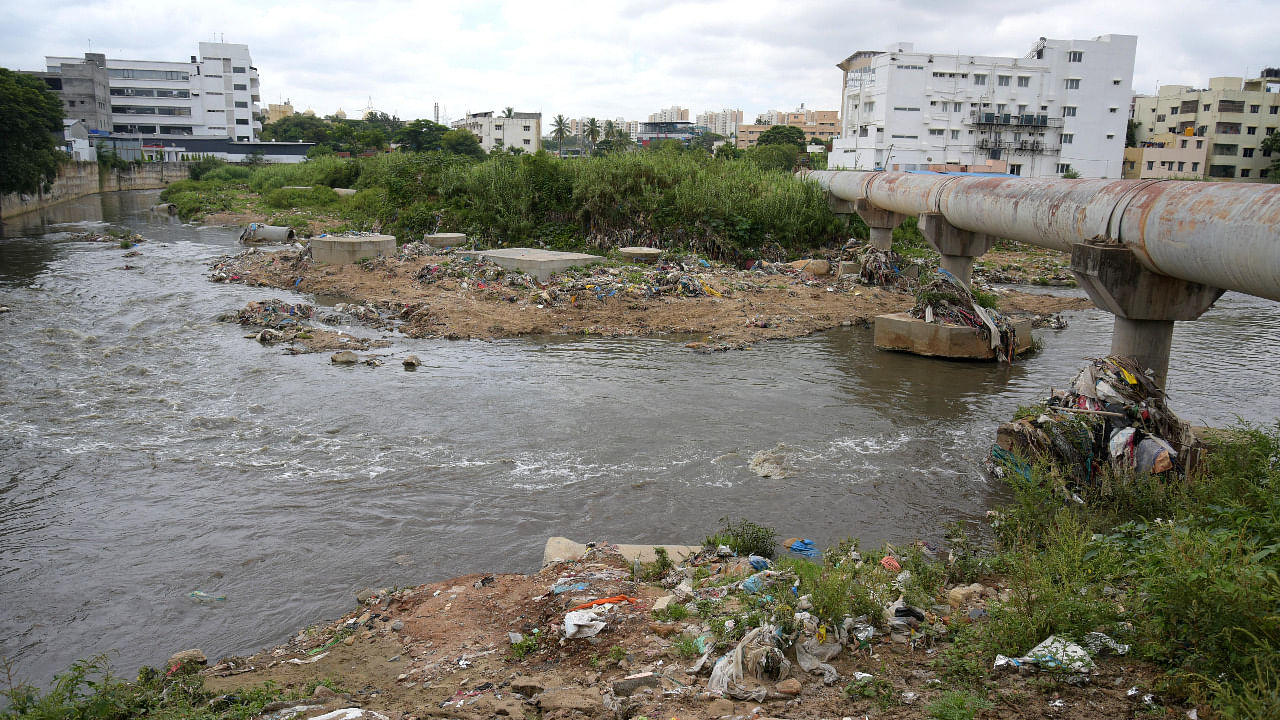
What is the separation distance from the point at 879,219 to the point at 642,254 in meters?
5.77

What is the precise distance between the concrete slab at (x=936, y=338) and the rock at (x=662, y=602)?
30.9 feet

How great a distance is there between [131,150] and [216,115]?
14424 mm

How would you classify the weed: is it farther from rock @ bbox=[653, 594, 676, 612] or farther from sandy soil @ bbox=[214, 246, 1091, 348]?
sandy soil @ bbox=[214, 246, 1091, 348]

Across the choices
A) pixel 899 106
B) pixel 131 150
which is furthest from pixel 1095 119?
pixel 131 150

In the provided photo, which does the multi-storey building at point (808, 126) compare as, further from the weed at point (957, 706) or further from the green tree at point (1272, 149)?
the weed at point (957, 706)

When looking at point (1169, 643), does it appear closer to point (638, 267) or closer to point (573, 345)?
point (573, 345)

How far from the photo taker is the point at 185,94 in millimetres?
82812

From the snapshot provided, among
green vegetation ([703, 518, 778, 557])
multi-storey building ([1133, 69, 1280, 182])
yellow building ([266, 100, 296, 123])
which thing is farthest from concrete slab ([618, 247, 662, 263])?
yellow building ([266, 100, 296, 123])

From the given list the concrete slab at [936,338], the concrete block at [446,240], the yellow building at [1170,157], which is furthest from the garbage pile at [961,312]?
the yellow building at [1170,157]

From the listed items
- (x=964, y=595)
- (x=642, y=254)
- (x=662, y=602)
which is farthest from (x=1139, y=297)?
(x=642, y=254)

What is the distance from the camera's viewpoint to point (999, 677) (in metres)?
3.91

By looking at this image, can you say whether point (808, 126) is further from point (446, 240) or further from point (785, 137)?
point (446, 240)

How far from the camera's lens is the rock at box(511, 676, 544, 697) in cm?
412

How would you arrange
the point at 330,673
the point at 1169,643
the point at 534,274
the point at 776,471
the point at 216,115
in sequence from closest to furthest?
the point at 1169,643 → the point at 330,673 → the point at 776,471 → the point at 534,274 → the point at 216,115
